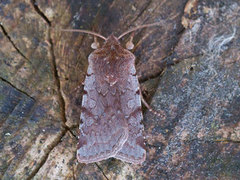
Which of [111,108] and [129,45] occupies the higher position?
[129,45]

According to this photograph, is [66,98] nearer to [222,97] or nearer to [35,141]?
[35,141]

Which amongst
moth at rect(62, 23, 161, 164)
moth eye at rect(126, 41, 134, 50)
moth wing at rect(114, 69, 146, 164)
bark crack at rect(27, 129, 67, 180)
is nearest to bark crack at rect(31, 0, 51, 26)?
moth at rect(62, 23, 161, 164)

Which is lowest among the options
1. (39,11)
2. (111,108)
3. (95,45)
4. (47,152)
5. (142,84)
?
(47,152)

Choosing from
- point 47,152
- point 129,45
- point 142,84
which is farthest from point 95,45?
point 47,152

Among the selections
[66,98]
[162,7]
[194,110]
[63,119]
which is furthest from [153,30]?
[63,119]

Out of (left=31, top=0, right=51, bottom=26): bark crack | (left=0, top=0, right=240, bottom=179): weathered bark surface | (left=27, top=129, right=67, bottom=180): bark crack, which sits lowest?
(left=27, top=129, right=67, bottom=180): bark crack

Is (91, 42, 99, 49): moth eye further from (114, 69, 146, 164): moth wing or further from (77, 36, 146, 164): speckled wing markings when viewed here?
(114, 69, 146, 164): moth wing

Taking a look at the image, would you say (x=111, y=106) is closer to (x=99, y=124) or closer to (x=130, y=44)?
(x=99, y=124)
